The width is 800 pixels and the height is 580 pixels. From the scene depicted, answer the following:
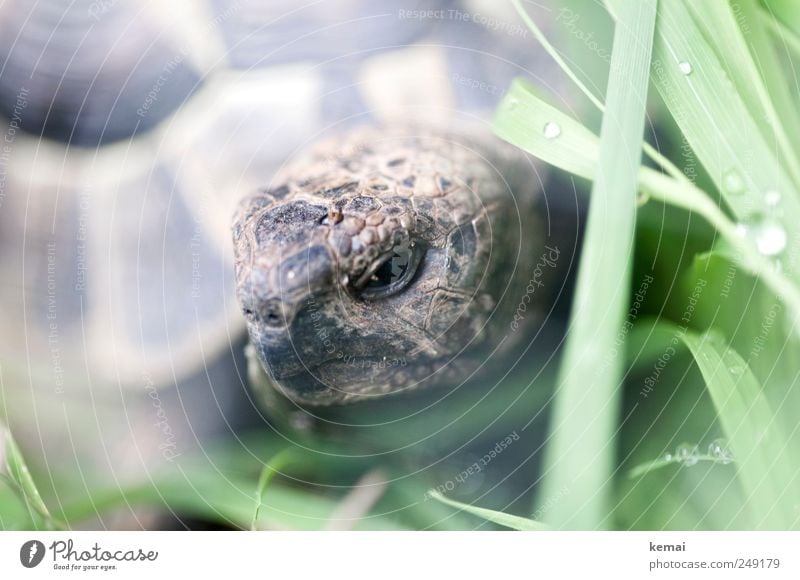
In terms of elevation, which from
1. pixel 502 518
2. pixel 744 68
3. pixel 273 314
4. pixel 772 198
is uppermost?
pixel 744 68

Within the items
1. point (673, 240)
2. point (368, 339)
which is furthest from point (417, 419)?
point (673, 240)

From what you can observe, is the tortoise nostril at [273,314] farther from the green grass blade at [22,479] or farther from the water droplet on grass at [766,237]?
the water droplet on grass at [766,237]

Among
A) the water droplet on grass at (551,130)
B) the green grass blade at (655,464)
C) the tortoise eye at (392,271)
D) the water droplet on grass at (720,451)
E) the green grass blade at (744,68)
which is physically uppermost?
the green grass blade at (744,68)

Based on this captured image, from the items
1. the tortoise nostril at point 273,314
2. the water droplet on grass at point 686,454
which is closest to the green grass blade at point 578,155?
the water droplet on grass at point 686,454

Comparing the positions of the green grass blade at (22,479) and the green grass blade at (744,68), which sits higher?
the green grass blade at (744,68)

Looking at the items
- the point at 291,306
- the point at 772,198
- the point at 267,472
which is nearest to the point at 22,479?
the point at 267,472

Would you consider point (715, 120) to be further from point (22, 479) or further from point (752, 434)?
point (22, 479)
